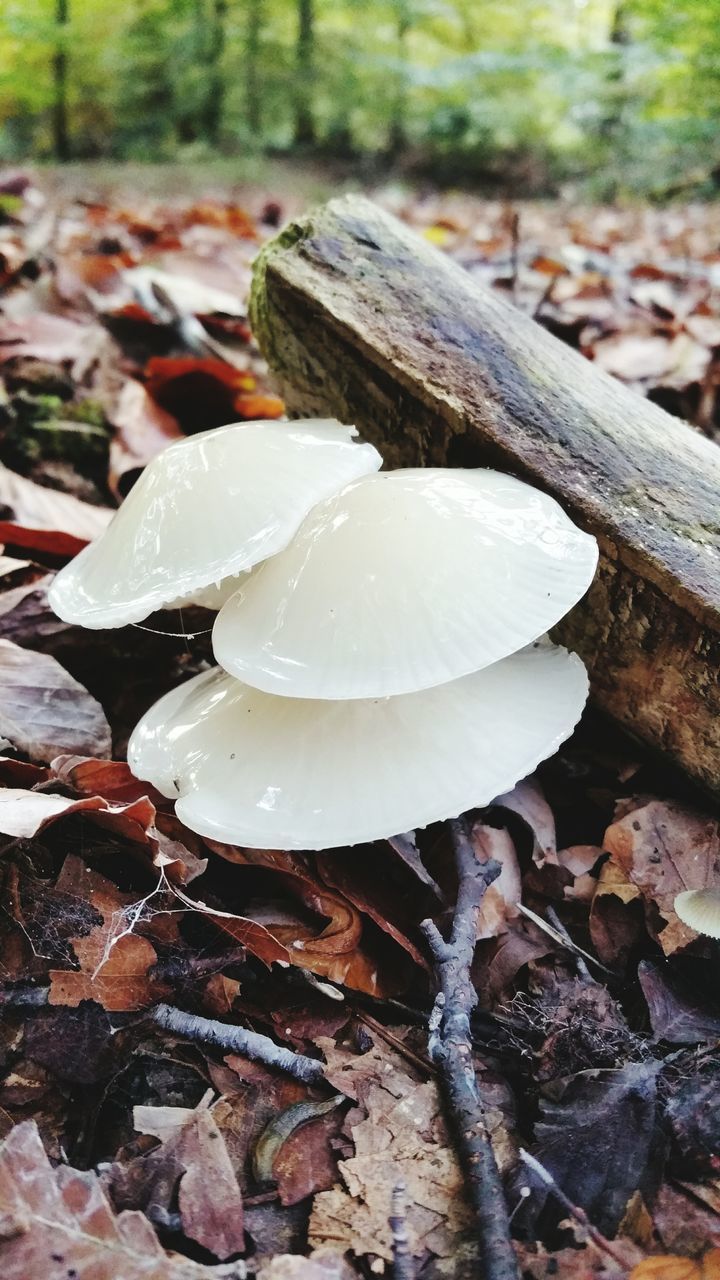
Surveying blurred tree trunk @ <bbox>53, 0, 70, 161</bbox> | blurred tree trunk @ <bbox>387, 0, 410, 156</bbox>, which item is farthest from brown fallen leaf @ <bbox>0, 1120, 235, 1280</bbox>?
blurred tree trunk @ <bbox>387, 0, 410, 156</bbox>

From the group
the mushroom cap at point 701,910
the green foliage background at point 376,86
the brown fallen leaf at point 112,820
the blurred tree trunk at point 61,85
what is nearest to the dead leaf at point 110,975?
the brown fallen leaf at point 112,820

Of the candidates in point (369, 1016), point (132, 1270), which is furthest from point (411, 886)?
point (132, 1270)

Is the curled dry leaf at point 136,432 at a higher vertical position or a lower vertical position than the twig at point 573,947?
higher

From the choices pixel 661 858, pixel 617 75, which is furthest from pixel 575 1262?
pixel 617 75

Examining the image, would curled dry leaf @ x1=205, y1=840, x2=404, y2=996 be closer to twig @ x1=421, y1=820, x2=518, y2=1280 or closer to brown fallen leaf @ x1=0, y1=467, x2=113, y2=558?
twig @ x1=421, y1=820, x2=518, y2=1280

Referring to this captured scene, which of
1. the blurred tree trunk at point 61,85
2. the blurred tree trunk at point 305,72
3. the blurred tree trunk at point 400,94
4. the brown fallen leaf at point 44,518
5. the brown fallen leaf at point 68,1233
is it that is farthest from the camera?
the blurred tree trunk at point 305,72

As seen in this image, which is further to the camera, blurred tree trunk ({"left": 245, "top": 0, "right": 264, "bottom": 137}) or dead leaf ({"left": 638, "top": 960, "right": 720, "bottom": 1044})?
blurred tree trunk ({"left": 245, "top": 0, "right": 264, "bottom": 137})

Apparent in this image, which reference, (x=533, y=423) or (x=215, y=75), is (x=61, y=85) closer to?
(x=215, y=75)

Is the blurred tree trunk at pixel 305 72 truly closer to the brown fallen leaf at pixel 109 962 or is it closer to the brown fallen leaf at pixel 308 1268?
the brown fallen leaf at pixel 109 962
